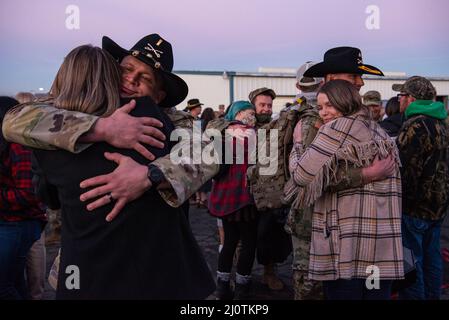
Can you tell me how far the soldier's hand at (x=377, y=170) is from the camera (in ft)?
7.31

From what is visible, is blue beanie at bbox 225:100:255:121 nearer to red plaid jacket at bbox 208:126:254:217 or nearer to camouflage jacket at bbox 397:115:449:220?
red plaid jacket at bbox 208:126:254:217

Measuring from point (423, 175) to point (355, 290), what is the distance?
1.44 m

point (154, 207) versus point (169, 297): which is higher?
point (154, 207)

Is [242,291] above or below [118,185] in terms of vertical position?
below

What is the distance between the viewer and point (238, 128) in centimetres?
393

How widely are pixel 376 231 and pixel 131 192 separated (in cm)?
154

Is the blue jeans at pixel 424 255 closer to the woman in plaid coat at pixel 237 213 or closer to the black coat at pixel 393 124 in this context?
the woman in plaid coat at pixel 237 213

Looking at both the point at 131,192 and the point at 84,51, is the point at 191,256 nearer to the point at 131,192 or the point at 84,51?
the point at 131,192

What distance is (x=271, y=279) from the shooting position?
14.1 feet

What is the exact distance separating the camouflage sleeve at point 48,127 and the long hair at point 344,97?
1.47 m

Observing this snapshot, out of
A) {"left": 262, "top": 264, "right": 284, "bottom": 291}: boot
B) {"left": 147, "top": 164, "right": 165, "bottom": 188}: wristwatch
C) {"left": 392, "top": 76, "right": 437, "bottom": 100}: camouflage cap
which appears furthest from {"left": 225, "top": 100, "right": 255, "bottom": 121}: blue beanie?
{"left": 147, "top": 164, "right": 165, "bottom": 188}: wristwatch

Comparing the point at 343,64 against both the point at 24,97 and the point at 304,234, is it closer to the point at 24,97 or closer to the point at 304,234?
the point at 304,234

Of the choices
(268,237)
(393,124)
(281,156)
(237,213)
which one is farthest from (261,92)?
(393,124)
